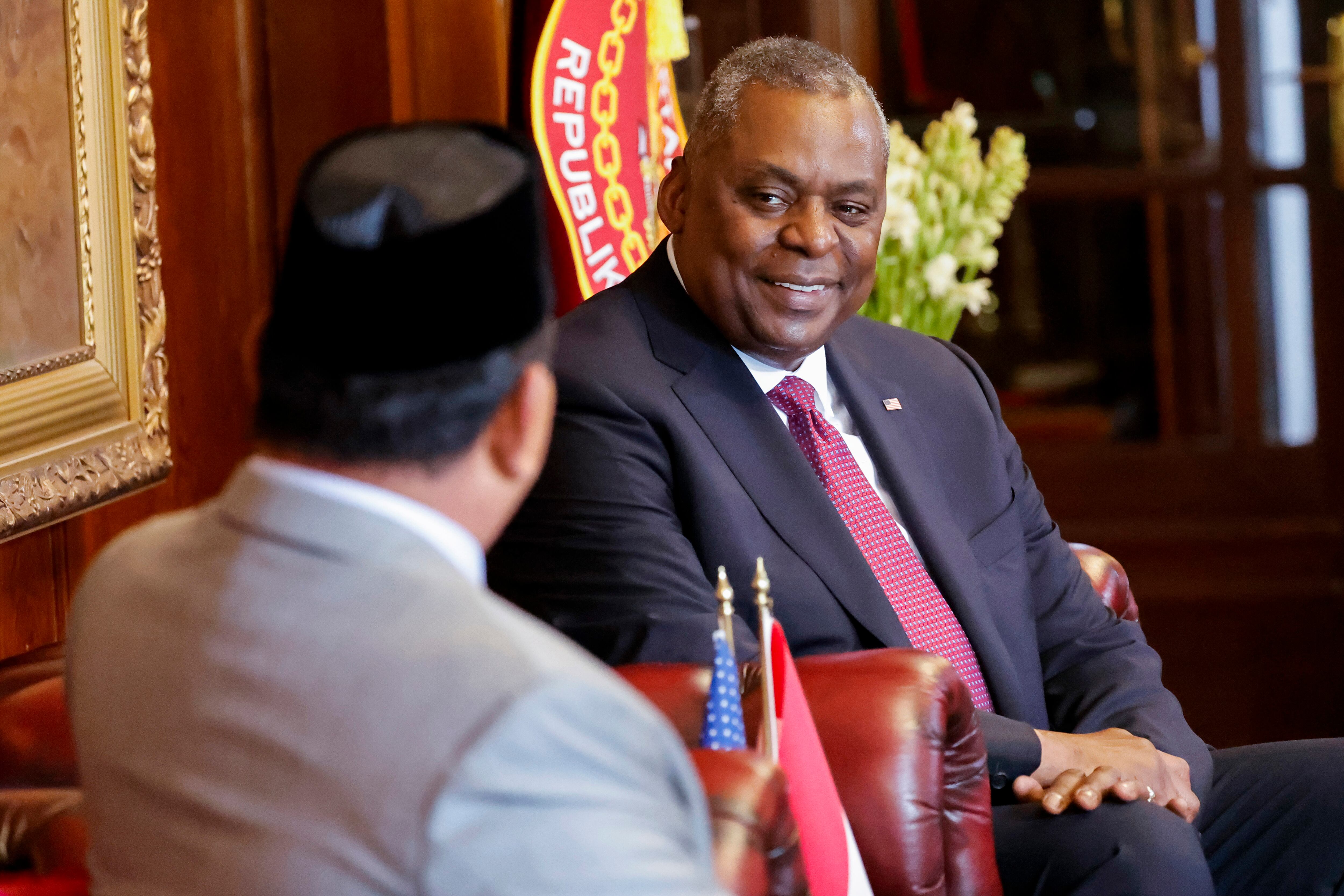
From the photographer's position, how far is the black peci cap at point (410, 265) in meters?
0.86

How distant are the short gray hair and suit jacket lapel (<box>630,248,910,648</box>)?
248 millimetres

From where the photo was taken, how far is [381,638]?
32.0 inches

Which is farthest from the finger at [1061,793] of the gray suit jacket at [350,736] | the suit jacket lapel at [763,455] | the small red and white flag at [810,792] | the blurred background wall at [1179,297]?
the blurred background wall at [1179,297]

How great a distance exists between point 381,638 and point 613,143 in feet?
7.21

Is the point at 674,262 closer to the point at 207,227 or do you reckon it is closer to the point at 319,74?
the point at 207,227

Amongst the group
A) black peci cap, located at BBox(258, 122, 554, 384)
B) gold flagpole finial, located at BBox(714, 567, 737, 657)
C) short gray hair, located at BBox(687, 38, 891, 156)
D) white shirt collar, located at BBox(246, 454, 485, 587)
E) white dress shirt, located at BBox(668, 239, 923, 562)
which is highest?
short gray hair, located at BBox(687, 38, 891, 156)

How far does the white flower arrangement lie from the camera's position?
2.87m

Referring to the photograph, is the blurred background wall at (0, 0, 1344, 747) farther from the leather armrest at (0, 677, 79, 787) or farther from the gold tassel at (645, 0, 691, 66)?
the leather armrest at (0, 677, 79, 787)

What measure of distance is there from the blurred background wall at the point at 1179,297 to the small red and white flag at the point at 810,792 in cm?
284

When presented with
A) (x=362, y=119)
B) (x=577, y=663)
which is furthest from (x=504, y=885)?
(x=362, y=119)

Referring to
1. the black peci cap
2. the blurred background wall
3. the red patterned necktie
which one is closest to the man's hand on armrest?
the red patterned necktie

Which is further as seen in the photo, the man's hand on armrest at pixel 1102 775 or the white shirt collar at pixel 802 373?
the white shirt collar at pixel 802 373

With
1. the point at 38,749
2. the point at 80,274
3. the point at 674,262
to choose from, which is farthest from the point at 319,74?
the point at 38,749

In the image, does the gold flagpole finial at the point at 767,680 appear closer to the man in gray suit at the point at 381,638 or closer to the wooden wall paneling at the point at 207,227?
the man in gray suit at the point at 381,638
